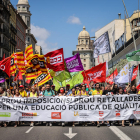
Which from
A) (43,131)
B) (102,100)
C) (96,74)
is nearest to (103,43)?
(96,74)

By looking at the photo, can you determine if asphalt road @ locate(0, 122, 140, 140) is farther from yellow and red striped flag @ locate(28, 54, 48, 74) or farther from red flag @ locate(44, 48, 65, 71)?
yellow and red striped flag @ locate(28, 54, 48, 74)

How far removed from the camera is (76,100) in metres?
11.8

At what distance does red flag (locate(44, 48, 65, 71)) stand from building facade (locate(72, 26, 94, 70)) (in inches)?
4988

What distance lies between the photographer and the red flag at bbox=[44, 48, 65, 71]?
1423 cm

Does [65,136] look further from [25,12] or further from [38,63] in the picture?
[25,12]

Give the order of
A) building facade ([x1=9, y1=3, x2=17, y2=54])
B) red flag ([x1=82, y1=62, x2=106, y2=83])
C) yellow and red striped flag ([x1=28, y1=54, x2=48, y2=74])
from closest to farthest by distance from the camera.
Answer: red flag ([x1=82, y1=62, x2=106, y2=83]), yellow and red striped flag ([x1=28, y1=54, x2=48, y2=74]), building facade ([x1=9, y1=3, x2=17, y2=54])

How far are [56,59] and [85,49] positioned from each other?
5439 inches

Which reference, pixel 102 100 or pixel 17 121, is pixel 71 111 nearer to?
pixel 102 100

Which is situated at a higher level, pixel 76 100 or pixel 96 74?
pixel 96 74

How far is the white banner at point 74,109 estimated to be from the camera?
1166cm

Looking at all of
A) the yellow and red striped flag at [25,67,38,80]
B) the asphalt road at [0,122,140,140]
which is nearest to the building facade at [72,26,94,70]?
the yellow and red striped flag at [25,67,38,80]

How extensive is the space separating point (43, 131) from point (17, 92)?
260 centimetres

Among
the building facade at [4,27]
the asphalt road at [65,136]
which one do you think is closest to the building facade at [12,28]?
the building facade at [4,27]

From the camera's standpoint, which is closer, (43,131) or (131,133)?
(131,133)
